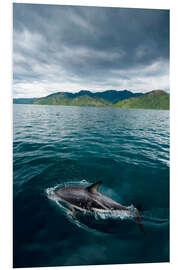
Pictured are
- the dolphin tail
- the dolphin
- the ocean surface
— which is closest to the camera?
the ocean surface

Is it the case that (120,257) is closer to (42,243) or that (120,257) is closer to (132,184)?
(42,243)

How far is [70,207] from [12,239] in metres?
1.67

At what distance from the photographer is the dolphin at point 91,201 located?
384 centimetres

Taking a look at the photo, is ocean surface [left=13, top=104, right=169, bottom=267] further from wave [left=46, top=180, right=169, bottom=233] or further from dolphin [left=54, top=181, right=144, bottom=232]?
dolphin [left=54, top=181, right=144, bottom=232]

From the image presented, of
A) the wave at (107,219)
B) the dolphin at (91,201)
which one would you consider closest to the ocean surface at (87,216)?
the wave at (107,219)

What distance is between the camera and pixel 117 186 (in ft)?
16.7

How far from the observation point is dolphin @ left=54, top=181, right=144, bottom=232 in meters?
3.84

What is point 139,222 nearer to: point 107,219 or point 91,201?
point 107,219

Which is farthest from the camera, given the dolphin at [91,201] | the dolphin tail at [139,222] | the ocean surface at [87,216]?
the dolphin at [91,201]

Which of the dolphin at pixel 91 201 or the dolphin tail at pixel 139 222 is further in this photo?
the dolphin at pixel 91 201

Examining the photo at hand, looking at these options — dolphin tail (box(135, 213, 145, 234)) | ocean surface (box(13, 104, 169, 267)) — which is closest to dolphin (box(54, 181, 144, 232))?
dolphin tail (box(135, 213, 145, 234))

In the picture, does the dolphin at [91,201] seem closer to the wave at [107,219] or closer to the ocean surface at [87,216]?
the wave at [107,219]

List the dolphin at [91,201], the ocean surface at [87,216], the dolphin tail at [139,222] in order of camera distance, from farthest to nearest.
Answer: the dolphin at [91,201] → the dolphin tail at [139,222] → the ocean surface at [87,216]
